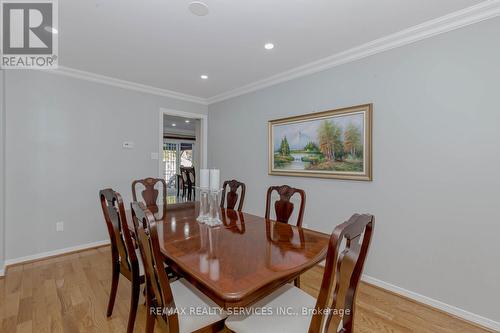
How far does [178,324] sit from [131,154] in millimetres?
3229

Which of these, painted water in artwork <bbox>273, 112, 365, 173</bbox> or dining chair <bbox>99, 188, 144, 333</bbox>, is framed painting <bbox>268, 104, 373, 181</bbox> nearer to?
painted water in artwork <bbox>273, 112, 365, 173</bbox>

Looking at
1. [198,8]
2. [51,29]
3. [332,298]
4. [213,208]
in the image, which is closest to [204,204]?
[213,208]

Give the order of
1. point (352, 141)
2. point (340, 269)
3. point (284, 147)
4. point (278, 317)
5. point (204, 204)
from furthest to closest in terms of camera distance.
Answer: point (284, 147) < point (352, 141) < point (204, 204) < point (278, 317) < point (340, 269)

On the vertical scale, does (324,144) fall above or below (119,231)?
above

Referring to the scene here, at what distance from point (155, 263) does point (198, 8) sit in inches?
74.3

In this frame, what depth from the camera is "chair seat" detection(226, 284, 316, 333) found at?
3.85ft

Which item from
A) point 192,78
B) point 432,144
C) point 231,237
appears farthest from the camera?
point 192,78

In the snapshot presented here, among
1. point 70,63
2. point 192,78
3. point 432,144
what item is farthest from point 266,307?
point 70,63

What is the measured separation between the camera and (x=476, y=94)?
1.95 meters

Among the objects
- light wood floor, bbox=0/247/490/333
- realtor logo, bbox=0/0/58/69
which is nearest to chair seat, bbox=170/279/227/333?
light wood floor, bbox=0/247/490/333

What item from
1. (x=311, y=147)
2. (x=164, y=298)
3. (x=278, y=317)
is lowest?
(x=278, y=317)

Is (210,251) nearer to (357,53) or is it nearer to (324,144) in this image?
(324,144)

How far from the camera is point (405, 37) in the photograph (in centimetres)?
228

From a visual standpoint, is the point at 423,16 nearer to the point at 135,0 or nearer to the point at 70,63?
the point at 135,0
